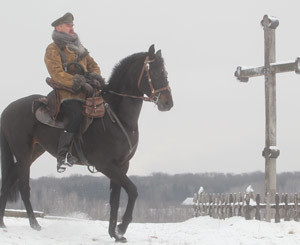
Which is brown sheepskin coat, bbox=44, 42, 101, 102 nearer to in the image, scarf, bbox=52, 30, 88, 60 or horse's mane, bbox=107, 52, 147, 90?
scarf, bbox=52, 30, 88, 60

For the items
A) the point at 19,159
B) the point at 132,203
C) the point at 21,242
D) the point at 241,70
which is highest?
the point at 241,70

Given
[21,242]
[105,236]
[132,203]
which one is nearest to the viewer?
[21,242]

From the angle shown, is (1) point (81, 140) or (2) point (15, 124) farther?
(2) point (15, 124)

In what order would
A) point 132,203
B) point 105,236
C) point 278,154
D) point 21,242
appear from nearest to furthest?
1. point 21,242
2. point 132,203
3. point 105,236
4. point 278,154

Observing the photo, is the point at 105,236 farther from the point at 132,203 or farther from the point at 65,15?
the point at 65,15

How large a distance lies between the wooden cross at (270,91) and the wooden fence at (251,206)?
2.06 feet

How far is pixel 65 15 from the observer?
9.97 m

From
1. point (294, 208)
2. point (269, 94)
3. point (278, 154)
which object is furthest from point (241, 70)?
point (294, 208)

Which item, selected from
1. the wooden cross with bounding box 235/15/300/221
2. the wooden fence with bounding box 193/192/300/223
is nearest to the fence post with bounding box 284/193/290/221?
the wooden fence with bounding box 193/192/300/223

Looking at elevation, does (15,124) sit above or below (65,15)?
below

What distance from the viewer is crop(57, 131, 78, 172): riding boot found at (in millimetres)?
9273

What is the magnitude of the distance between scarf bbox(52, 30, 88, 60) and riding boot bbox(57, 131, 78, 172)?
165 centimetres

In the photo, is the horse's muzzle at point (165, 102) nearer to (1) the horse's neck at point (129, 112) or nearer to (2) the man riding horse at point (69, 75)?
(1) the horse's neck at point (129, 112)

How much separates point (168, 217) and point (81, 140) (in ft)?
268
